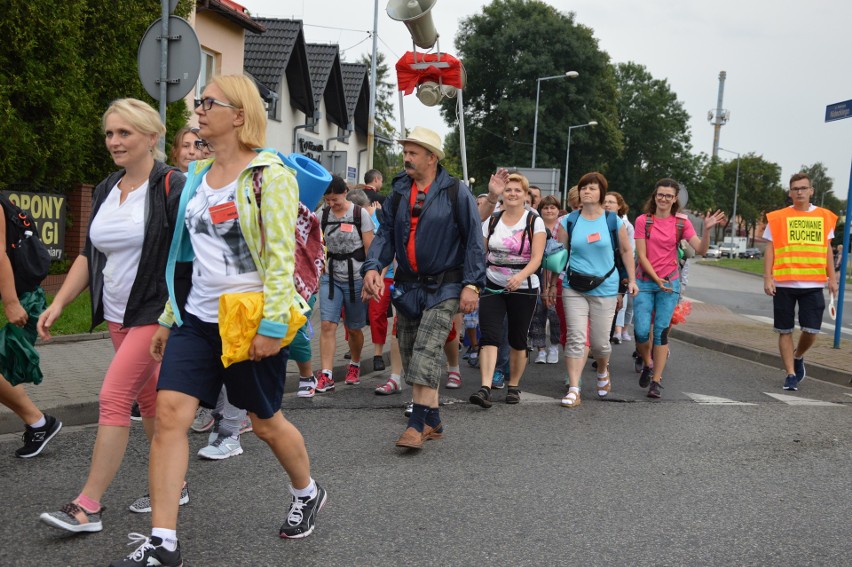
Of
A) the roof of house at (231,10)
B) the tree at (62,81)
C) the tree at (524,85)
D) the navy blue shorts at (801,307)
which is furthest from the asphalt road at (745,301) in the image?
the tree at (524,85)

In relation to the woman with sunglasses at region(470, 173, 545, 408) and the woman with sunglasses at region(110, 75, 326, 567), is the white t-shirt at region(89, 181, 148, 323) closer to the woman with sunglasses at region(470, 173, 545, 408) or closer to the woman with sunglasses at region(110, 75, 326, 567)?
the woman with sunglasses at region(110, 75, 326, 567)

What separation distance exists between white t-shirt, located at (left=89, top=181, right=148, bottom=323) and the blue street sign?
944 centimetres

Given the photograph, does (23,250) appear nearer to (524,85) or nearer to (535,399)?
(535,399)

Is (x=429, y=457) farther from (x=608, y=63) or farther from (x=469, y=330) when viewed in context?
(x=608, y=63)

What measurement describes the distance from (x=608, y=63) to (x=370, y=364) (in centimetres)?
5012

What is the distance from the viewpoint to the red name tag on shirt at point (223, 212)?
3.32 metres

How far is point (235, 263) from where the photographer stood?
11.0 ft

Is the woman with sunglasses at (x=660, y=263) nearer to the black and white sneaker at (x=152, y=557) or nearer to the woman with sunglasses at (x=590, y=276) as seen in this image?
the woman with sunglasses at (x=590, y=276)

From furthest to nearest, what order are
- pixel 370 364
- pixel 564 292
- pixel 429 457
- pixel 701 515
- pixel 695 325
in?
pixel 695 325, pixel 370 364, pixel 564 292, pixel 429 457, pixel 701 515

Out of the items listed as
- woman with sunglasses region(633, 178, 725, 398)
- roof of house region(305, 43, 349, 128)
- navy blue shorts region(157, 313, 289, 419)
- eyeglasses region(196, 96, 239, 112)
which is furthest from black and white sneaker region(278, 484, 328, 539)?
roof of house region(305, 43, 349, 128)

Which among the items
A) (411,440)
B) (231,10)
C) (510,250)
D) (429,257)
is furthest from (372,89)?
(411,440)

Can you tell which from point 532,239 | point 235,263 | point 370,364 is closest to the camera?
point 235,263

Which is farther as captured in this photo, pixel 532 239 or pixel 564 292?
pixel 564 292

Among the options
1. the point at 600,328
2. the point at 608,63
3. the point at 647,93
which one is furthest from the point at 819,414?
the point at 647,93
